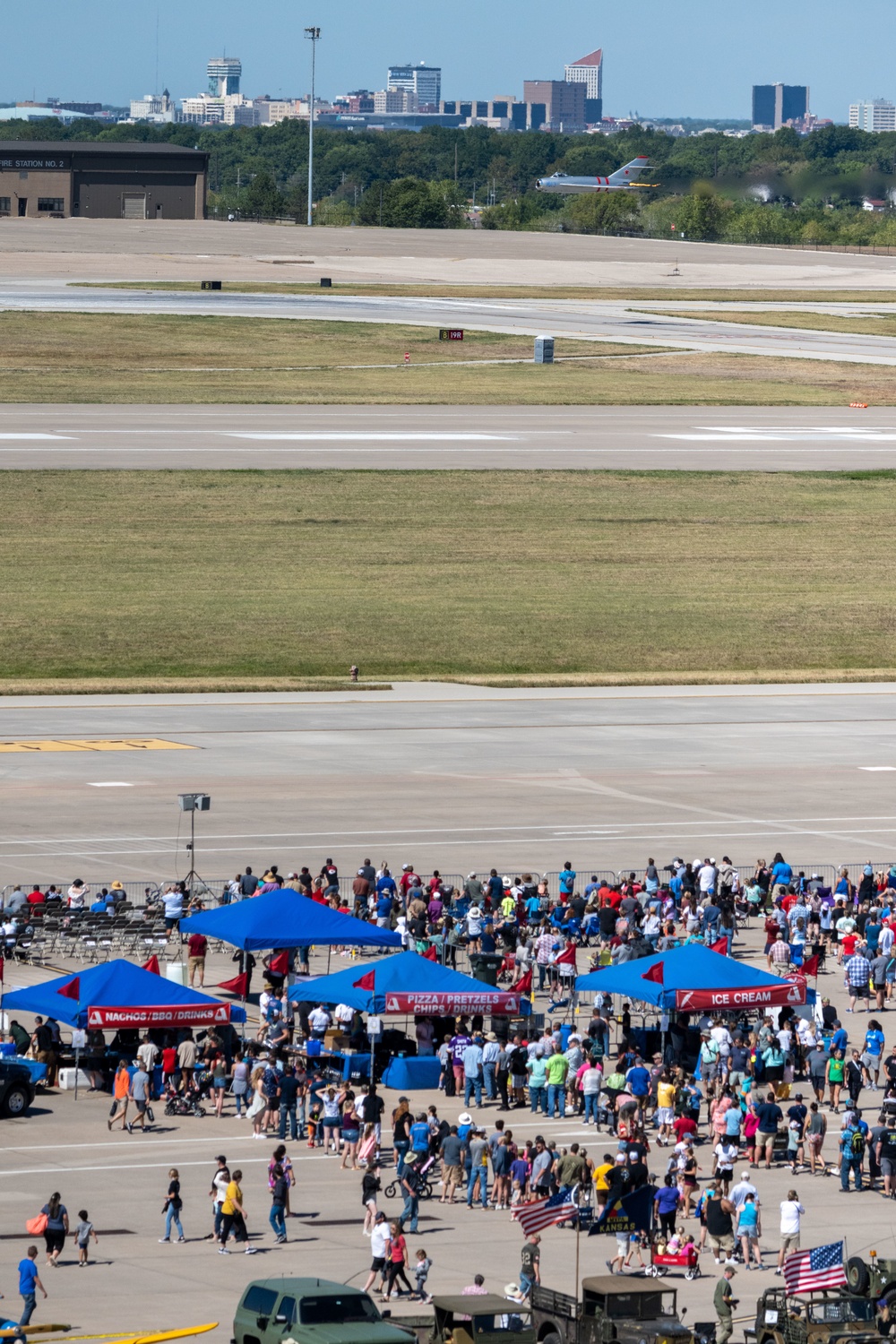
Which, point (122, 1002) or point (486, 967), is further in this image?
point (486, 967)

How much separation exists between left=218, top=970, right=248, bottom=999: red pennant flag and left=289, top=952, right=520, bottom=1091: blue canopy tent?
4225 millimetres

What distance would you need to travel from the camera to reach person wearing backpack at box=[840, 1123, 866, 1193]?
30562 millimetres

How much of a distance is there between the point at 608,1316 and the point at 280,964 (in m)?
18.9

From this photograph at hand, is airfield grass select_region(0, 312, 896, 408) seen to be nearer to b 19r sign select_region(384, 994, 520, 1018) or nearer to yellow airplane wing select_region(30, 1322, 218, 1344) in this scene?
b 19r sign select_region(384, 994, 520, 1018)

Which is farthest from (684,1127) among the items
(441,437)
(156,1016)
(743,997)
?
(441,437)

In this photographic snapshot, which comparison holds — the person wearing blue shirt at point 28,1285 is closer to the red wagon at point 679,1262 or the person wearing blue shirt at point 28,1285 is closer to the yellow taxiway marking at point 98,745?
the red wagon at point 679,1262

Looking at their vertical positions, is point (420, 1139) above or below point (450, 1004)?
below

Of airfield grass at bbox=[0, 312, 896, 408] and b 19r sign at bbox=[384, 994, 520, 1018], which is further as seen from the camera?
airfield grass at bbox=[0, 312, 896, 408]

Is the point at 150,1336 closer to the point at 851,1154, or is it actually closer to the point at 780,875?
the point at 851,1154

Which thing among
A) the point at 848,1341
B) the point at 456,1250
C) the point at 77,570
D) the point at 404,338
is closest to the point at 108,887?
the point at 456,1250

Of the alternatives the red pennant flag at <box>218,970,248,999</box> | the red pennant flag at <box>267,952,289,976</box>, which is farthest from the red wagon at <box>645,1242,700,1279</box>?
the red pennant flag at <box>218,970,248,999</box>

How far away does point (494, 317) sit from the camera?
174500mm

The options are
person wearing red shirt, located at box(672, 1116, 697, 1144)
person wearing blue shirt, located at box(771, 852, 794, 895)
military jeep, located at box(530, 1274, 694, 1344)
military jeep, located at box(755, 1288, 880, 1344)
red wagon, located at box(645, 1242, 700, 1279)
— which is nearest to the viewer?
military jeep, located at box(530, 1274, 694, 1344)

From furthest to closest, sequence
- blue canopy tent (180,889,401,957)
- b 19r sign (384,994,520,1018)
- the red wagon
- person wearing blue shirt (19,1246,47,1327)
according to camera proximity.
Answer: blue canopy tent (180,889,401,957)
b 19r sign (384,994,520,1018)
the red wagon
person wearing blue shirt (19,1246,47,1327)
